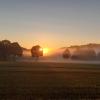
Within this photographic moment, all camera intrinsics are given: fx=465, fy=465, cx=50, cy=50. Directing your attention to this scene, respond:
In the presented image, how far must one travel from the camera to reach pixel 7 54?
165 meters

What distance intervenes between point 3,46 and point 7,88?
133595 millimetres

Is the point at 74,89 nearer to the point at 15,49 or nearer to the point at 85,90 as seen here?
the point at 85,90

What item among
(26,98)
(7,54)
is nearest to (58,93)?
(26,98)

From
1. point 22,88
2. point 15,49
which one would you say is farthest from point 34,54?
point 22,88

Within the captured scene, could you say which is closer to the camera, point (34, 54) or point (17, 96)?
point (17, 96)

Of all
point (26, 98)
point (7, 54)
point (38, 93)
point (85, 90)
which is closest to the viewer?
point (26, 98)

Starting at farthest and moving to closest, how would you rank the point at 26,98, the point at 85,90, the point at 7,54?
the point at 7,54 → the point at 85,90 → the point at 26,98

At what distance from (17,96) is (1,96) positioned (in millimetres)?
1273

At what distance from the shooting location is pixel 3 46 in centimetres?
17462

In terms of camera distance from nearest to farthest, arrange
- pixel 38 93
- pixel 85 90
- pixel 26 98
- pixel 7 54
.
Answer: pixel 26 98 → pixel 38 93 → pixel 85 90 → pixel 7 54

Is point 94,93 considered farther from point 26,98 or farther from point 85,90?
point 26,98

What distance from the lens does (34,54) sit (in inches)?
6742

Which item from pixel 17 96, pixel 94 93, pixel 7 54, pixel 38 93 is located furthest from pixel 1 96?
pixel 7 54

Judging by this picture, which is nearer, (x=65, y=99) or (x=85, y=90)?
(x=65, y=99)
